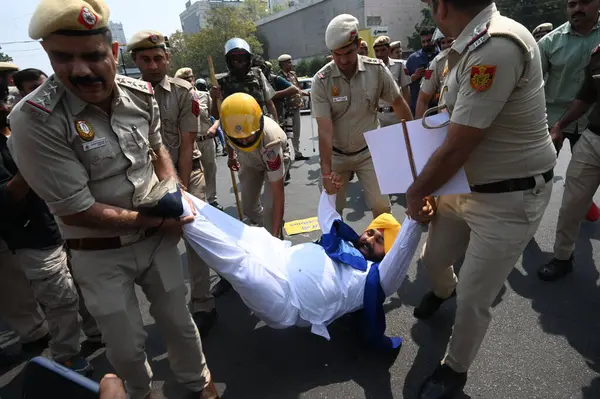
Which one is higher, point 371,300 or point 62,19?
point 62,19

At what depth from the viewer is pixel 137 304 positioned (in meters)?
1.81

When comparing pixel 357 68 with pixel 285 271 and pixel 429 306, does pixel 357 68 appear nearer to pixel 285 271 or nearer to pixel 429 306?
pixel 285 271

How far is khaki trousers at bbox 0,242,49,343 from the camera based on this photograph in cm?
252

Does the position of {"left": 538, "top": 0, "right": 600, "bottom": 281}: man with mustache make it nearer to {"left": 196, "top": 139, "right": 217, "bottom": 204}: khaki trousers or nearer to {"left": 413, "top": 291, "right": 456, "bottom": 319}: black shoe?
{"left": 413, "top": 291, "right": 456, "bottom": 319}: black shoe

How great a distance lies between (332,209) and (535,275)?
1.72 meters

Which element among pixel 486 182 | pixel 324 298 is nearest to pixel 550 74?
pixel 486 182

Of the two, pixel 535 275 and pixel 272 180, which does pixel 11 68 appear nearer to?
pixel 272 180

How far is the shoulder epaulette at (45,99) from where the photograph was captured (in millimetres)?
1385

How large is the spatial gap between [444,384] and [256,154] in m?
1.97

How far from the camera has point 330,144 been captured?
304cm

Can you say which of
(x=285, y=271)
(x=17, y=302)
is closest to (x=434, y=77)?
(x=285, y=271)

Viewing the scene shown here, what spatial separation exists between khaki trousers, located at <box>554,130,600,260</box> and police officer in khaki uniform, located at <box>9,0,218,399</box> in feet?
8.97

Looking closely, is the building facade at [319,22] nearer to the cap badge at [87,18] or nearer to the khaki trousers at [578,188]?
the khaki trousers at [578,188]

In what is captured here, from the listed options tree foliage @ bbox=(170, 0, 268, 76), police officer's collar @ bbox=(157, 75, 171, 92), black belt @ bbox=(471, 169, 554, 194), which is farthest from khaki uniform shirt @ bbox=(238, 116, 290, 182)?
tree foliage @ bbox=(170, 0, 268, 76)
